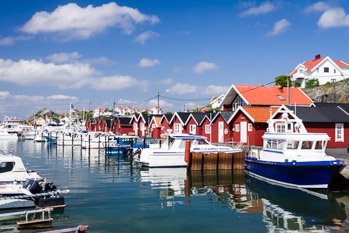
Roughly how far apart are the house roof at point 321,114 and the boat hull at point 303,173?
35.2 ft

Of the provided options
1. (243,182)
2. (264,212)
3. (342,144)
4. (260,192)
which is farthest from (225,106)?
(264,212)

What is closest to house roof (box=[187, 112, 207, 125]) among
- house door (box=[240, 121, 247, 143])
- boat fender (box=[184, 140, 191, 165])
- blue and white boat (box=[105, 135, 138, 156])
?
blue and white boat (box=[105, 135, 138, 156])

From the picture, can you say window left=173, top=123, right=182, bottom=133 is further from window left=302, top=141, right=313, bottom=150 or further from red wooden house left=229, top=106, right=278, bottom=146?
window left=302, top=141, right=313, bottom=150

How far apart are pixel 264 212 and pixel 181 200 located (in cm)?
503

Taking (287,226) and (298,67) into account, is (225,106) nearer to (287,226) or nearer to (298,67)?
(298,67)

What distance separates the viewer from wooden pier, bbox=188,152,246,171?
118ft

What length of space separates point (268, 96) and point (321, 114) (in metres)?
14.0

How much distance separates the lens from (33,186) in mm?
21344

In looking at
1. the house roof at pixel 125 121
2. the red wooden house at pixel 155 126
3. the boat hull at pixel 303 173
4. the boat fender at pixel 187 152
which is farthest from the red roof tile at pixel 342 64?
the boat hull at pixel 303 173

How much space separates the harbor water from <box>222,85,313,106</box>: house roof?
753 inches

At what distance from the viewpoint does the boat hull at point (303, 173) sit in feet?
80.5

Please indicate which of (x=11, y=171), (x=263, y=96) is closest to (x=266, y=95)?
(x=263, y=96)

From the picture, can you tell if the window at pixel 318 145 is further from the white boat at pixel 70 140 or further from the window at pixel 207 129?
the white boat at pixel 70 140

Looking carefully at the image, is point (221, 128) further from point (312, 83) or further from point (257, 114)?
point (312, 83)
